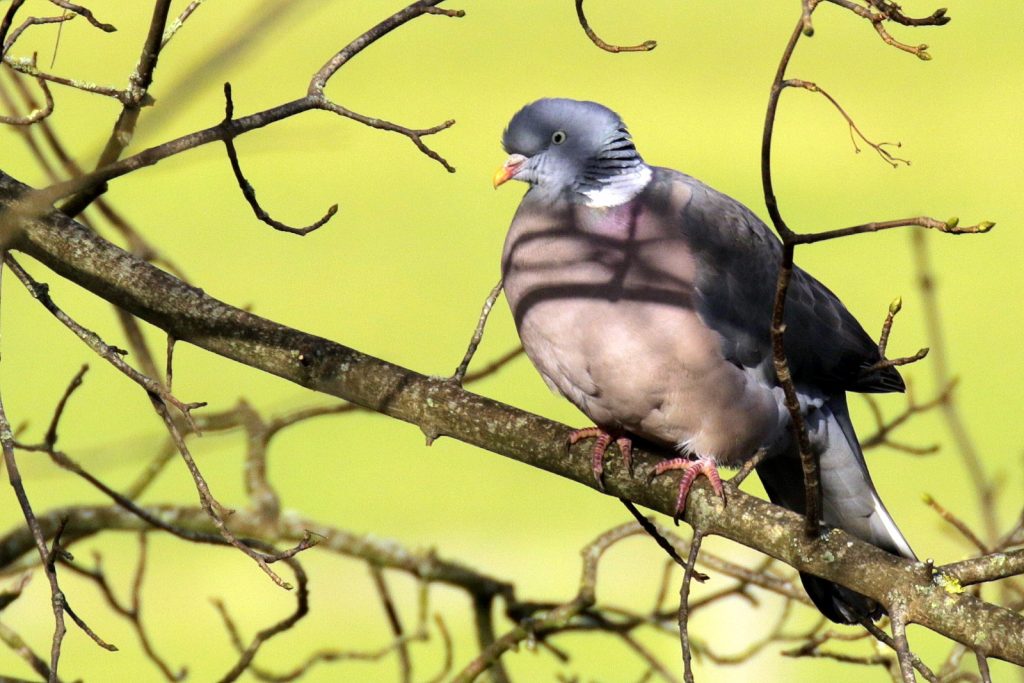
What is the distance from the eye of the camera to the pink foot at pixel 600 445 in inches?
59.1

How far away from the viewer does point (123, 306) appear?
1439mm

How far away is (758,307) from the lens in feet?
5.88

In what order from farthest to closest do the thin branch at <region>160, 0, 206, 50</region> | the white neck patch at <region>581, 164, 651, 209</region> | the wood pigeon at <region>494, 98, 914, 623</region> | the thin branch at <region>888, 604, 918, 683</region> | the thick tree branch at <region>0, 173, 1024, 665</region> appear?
the white neck patch at <region>581, 164, 651, 209</region>, the wood pigeon at <region>494, 98, 914, 623</region>, the thick tree branch at <region>0, 173, 1024, 665</region>, the thin branch at <region>160, 0, 206, 50</region>, the thin branch at <region>888, 604, 918, 683</region>

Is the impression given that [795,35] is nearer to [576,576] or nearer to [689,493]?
[689,493]

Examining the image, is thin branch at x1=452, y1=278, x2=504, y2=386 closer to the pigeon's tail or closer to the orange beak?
the orange beak

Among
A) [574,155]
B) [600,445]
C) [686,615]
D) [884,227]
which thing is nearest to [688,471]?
[600,445]

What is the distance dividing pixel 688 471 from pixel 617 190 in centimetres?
46

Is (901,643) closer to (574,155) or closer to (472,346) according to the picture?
(472,346)

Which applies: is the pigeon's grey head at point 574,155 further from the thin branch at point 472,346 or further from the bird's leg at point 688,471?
the bird's leg at point 688,471

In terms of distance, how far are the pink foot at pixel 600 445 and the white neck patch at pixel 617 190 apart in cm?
33

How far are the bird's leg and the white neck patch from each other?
39 centimetres

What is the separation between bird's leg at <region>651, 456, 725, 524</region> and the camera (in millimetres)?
1460

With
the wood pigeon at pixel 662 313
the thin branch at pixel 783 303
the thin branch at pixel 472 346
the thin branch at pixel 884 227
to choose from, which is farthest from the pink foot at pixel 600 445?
the thin branch at pixel 884 227

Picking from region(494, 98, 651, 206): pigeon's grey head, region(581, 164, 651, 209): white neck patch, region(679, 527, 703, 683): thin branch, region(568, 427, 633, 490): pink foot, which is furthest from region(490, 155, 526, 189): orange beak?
region(679, 527, 703, 683): thin branch
